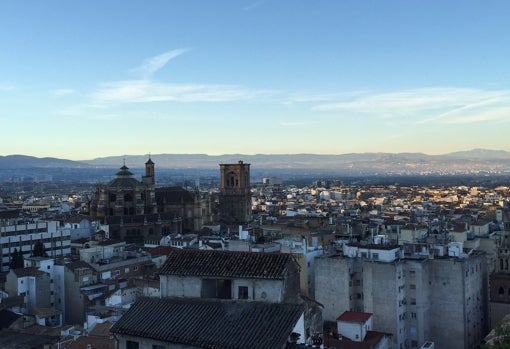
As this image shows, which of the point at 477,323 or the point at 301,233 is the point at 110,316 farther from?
the point at 301,233

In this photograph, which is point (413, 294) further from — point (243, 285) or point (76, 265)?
point (243, 285)

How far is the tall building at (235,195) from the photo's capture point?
10131 centimetres

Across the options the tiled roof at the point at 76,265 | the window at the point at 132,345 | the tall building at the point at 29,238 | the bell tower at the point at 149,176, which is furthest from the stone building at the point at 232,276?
the bell tower at the point at 149,176

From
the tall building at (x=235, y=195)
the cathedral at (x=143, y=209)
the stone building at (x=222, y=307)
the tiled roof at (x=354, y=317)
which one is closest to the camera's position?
the stone building at (x=222, y=307)

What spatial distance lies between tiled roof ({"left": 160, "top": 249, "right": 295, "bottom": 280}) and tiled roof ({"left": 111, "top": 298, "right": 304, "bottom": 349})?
2.76 ft

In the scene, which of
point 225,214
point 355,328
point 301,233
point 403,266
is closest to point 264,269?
point 355,328

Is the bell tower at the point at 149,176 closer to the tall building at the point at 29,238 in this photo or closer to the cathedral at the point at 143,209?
the cathedral at the point at 143,209

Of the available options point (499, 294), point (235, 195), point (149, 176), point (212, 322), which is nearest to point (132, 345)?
point (212, 322)

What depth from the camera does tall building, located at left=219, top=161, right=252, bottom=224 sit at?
101312mm

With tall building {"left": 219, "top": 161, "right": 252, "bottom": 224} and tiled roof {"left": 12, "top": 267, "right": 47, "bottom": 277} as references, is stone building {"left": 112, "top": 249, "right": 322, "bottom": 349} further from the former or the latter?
tall building {"left": 219, "top": 161, "right": 252, "bottom": 224}

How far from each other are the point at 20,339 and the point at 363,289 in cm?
2388

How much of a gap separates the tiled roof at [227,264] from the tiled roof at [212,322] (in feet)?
2.76

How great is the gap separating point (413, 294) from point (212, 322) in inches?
1206

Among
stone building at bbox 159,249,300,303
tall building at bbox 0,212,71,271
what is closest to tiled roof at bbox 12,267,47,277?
tall building at bbox 0,212,71,271
